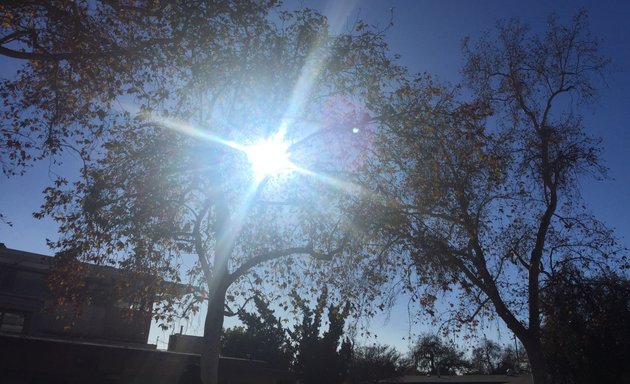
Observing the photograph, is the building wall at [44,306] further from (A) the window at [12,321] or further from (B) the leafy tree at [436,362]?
(B) the leafy tree at [436,362]

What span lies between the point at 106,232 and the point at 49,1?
6622 mm

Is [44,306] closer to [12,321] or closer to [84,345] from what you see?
[12,321]

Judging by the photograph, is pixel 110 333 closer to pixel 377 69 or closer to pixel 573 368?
pixel 377 69

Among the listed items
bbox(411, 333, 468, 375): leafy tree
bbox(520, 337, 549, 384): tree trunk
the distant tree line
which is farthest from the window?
bbox(411, 333, 468, 375): leafy tree

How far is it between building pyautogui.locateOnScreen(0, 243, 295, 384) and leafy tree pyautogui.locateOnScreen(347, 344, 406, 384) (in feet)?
52.2

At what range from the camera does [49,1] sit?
31.1 feet

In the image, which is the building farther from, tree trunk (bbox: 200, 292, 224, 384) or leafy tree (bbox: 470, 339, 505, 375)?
leafy tree (bbox: 470, 339, 505, 375)

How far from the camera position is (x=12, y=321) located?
77.6 feet

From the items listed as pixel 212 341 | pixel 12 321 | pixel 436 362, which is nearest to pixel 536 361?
pixel 212 341

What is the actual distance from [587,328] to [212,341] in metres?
17.8

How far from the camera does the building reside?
15352mm

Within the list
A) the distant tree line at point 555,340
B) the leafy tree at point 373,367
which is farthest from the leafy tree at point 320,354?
the leafy tree at point 373,367

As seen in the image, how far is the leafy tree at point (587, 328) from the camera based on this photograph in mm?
20234

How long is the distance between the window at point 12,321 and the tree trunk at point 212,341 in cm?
1458
